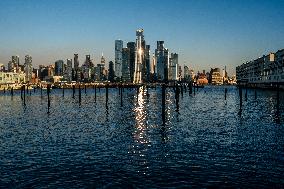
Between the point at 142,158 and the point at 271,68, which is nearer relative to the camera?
the point at 142,158

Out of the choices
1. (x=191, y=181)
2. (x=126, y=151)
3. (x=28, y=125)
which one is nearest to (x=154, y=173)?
(x=191, y=181)

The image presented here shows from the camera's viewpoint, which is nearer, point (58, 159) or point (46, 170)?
point (46, 170)

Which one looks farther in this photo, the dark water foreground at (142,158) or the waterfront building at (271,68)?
the waterfront building at (271,68)

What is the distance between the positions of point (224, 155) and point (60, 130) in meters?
21.5

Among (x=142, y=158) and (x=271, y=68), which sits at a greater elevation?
(x=271, y=68)

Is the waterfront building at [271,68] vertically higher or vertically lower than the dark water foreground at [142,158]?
higher

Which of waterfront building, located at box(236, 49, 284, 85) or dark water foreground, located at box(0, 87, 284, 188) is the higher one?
waterfront building, located at box(236, 49, 284, 85)

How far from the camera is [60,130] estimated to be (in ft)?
135

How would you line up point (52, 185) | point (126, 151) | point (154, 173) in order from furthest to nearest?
point (126, 151), point (154, 173), point (52, 185)

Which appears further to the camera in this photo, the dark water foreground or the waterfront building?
the waterfront building

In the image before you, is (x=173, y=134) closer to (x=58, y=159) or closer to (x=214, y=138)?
(x=214, y=138)

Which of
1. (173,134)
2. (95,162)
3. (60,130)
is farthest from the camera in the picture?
(60,130)

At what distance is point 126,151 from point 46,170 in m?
7.65

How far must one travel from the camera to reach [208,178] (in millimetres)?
20625
